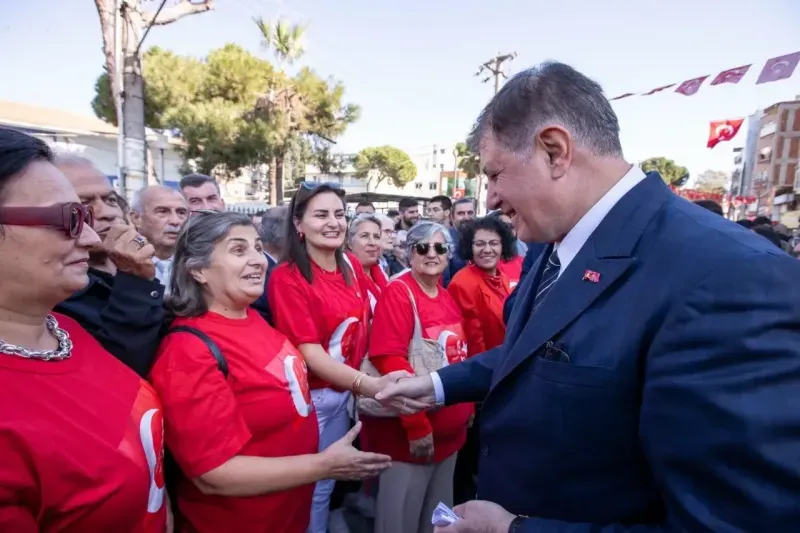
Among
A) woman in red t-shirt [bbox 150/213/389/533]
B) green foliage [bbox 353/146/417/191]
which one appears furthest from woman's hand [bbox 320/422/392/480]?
green foliage [bbox 353/146/417/191]

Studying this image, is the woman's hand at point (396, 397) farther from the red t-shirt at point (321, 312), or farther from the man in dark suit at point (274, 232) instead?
the man in dark suit at point (274, 232)

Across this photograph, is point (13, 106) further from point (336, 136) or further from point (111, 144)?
point (336, 136)

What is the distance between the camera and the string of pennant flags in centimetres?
676

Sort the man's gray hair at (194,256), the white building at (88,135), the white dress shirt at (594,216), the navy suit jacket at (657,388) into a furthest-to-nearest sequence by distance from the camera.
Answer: the white building at (88,135) < the man's gray hair at (194,256) < the white dress shirt at (594,216) < the navy suit jacket at (657,388)

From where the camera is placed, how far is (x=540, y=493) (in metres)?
1.31

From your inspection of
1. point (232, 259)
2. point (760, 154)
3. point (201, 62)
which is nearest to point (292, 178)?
point (201, 62)

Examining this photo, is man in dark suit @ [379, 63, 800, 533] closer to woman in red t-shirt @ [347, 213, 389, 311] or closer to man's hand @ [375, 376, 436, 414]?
man's hand @ [375, 376, 436, 414]

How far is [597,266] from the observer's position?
1.24 metres

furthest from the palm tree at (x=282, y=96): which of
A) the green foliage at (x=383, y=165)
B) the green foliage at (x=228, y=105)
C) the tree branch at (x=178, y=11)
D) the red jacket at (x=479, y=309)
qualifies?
the green foliage at (x=383, y=165)

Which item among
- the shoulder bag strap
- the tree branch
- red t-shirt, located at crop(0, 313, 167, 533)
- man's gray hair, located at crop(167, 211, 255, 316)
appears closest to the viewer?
red t-shirt, located at crop(0, 313, 167, 533)

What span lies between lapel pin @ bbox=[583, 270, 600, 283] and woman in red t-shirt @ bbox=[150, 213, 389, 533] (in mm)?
1251

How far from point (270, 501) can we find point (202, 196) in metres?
3.01

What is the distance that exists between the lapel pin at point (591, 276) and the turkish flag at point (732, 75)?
30.4 ft

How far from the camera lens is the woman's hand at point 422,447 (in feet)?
8.86
